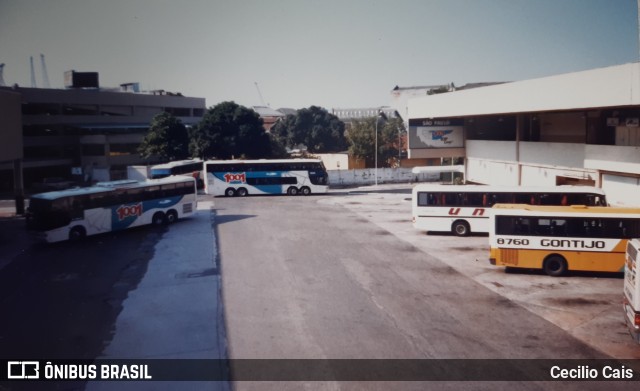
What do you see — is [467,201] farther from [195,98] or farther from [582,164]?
[195,98]

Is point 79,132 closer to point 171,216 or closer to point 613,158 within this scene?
point 171,216

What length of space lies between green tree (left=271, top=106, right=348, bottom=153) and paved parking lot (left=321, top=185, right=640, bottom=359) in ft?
156

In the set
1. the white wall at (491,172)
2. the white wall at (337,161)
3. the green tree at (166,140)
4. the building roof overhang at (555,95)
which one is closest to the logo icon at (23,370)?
the building roof overhang at (555,95)

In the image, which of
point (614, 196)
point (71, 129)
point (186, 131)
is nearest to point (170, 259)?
point (614, 196)

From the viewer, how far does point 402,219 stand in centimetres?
2830

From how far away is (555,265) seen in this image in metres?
16.8

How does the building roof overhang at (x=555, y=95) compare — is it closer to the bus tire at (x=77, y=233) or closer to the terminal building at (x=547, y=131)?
the terminal building at (x=547, y=131)

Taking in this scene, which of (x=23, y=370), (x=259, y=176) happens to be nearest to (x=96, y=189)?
(x=23, y=370)

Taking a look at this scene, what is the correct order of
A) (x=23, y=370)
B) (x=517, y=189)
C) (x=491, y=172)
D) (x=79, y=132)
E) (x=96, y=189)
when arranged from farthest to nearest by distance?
(x=79, y=132), (x=491, y=172), (x=96, y=189), (x=517, y=189), (x=23, y=370)

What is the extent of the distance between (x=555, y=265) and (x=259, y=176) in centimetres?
2618

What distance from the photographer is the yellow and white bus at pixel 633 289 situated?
10.5m

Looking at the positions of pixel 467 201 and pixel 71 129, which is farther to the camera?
pixel 71 129

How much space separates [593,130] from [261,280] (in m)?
20.0

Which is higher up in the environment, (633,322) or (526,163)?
(526,163)
